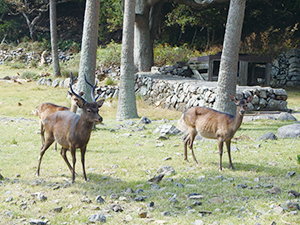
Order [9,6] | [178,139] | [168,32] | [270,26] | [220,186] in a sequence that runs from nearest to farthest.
A: [220,186] < [178,139] < [270,26] < [168,32] < [9,6]

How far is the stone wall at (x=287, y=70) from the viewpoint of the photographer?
22.2 metres

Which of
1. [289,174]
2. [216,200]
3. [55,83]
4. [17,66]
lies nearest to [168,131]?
[289,174]

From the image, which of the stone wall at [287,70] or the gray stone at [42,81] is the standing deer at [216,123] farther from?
the gray stone at [42,81]

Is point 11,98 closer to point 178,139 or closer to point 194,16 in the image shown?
point 178,139

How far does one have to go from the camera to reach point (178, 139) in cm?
938

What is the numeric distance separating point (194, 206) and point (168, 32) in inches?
928

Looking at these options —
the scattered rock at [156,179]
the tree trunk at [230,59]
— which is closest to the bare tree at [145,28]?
the tree trunk at [230,59]

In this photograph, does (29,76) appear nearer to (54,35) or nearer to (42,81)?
(42,81)

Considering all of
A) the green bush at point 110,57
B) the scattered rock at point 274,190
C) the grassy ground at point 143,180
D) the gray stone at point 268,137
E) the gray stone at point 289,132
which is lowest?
the grassy ground at point 143,180

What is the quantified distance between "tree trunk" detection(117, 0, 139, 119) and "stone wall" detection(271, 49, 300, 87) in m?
12.5

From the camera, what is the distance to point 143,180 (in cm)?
598

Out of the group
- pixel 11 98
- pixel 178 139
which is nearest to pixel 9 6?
pixel 11 98

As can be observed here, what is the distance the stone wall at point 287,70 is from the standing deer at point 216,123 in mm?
16695

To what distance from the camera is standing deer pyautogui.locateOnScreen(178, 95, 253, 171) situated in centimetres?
646
